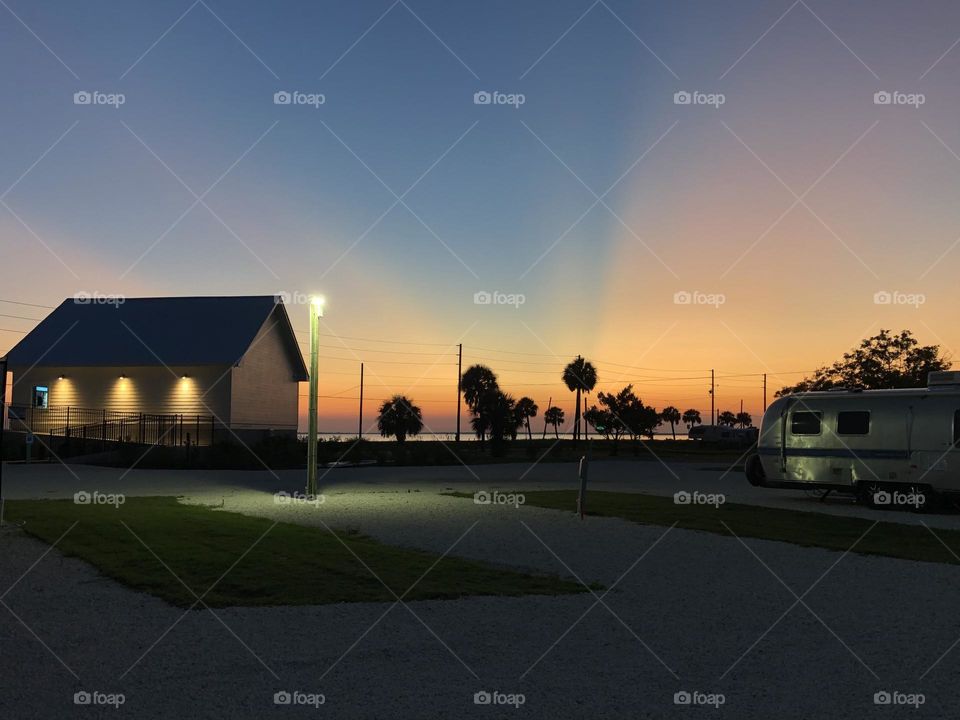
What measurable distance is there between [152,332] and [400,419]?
27.9 meters

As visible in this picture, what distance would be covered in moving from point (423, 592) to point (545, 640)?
217cm

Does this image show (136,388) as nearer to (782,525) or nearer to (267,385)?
(267,385)

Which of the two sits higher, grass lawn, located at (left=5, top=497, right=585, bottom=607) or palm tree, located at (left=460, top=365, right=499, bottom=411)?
palm tree, located at (left=460, top=365, right=499, bottom=411)

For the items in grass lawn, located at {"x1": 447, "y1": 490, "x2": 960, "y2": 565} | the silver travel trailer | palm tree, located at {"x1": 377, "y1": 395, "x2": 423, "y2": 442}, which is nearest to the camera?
grass lawn, located at {"x1": 447, "y1": 490, "x2": 960, "y2": 565}

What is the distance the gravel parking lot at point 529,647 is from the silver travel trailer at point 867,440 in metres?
8.36

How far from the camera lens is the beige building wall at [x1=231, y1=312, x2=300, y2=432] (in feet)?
128

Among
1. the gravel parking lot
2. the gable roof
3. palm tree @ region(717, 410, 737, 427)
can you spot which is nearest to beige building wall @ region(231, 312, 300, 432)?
the gable roof

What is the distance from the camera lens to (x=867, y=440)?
771 inches

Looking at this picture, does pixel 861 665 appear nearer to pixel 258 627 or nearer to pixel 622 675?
pixel 622 675

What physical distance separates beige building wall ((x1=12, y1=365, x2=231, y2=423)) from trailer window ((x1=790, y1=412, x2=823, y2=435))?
25.0 m

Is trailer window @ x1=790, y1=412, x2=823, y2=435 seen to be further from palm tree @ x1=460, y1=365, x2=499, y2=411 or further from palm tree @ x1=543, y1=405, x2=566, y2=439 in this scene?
palm tree @ x1=543, y1=405, x2=566, y2=439

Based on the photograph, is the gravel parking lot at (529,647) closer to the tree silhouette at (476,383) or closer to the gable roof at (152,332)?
the gable roof at (152,332)

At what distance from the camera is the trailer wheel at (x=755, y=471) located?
2219 cm

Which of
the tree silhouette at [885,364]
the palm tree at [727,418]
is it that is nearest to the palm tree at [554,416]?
the palm tree at [727,418]
